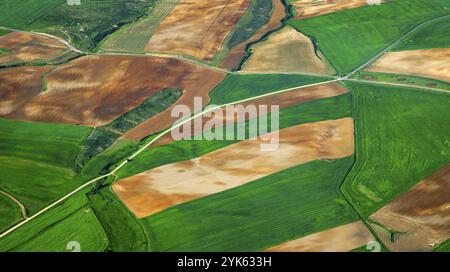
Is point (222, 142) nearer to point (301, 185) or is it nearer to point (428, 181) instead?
point (301, 185)

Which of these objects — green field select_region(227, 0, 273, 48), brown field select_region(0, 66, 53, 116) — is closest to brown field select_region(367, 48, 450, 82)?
green field select_region(227, 0, 273, 48)

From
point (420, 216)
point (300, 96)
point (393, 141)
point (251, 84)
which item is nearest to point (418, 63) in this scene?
point (300, 96)

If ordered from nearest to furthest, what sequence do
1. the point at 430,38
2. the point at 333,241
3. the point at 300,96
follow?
the point at 333,241 → the point at 300,96 → the point at 430,38

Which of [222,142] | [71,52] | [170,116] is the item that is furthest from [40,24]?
[222,142]

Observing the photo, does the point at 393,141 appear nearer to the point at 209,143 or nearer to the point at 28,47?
the point at 209,143
